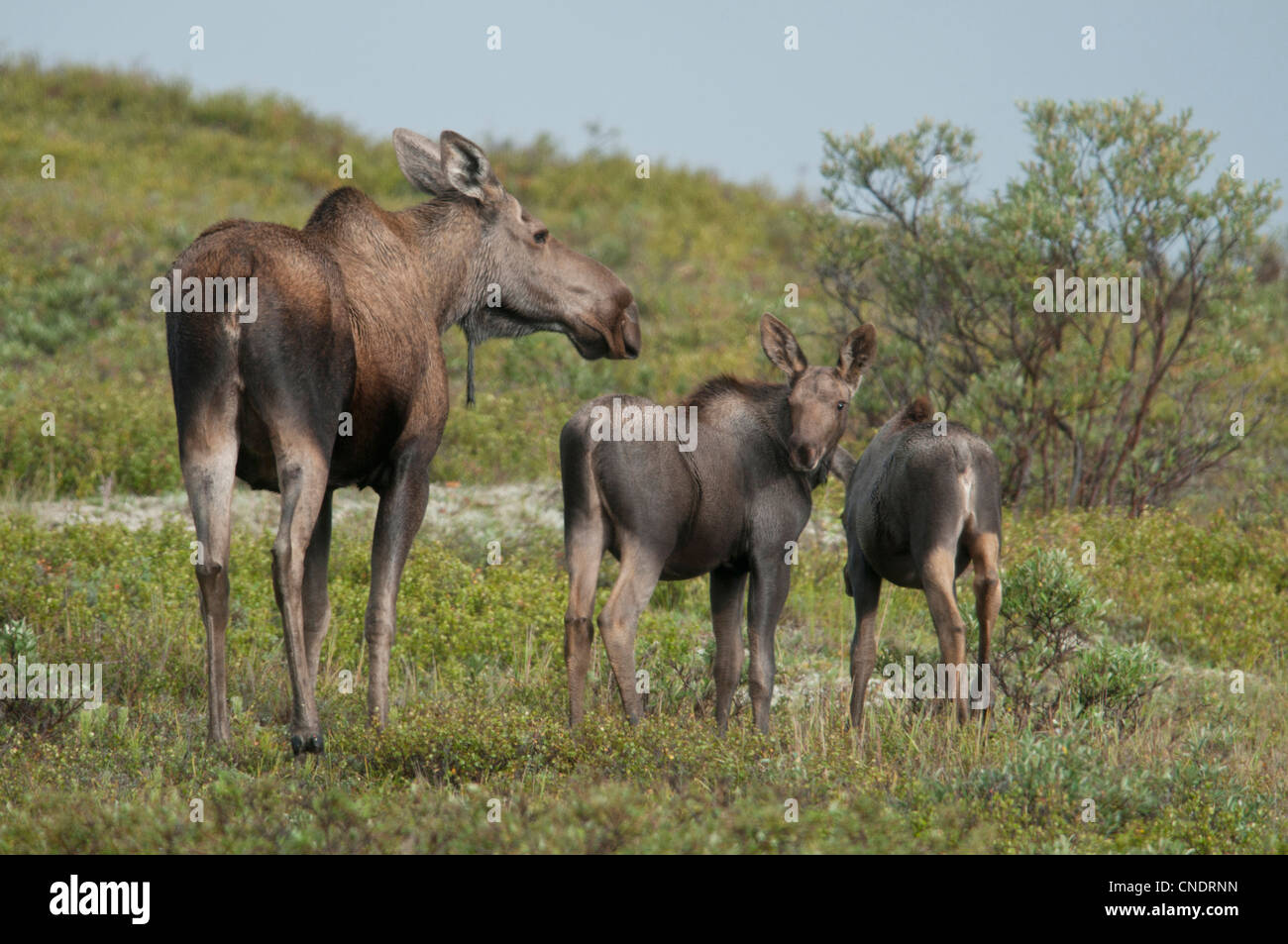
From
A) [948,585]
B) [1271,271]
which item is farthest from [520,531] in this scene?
[1271,271]

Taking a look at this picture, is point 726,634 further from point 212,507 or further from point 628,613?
point 212,507

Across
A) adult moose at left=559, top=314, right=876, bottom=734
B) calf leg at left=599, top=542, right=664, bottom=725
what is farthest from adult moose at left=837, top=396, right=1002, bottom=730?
calf leg at left=599, top=542, right=664, bottom=725

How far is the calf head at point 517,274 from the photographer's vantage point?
295 inches

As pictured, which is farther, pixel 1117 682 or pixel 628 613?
pixel 1117 682

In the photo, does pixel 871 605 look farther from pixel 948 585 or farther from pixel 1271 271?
pixel 1271 271

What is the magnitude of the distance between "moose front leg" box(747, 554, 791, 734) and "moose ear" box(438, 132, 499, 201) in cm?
250

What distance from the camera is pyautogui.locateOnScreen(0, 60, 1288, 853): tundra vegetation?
5.73 meters

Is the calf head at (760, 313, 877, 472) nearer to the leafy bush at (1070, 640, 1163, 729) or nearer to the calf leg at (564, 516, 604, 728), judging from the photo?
the calf leg at (564, 516, 604, 728)

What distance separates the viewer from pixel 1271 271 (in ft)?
94.0

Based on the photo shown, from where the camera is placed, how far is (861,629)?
7941mm

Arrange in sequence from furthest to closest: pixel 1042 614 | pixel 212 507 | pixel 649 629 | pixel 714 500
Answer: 1. pixel 649 629
2. pixel 1042 614
3. pixel 714 500
4. pixel 212 507

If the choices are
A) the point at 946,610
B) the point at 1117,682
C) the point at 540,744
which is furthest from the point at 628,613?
the point at 1117,682

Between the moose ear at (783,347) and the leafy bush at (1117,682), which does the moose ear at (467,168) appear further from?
the leafy bush at (1117,682)

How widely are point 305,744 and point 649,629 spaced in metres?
4.07
